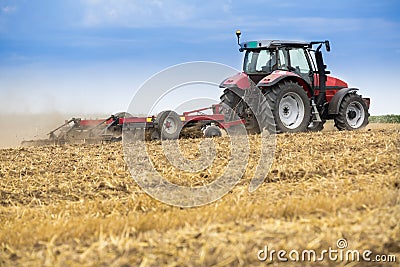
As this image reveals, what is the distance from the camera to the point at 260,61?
13.2 meters

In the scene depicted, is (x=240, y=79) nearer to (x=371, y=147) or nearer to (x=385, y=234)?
(x=371, y=147)

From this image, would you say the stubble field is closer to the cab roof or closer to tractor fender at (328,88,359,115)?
the cab roof

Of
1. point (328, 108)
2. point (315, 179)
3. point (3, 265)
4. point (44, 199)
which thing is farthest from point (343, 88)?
point (3, 265)

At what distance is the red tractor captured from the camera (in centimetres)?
1264

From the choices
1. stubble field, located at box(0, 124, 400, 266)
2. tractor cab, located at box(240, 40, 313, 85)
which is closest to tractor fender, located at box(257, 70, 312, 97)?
tractor cab, located at box(240, 40, 313, 85)

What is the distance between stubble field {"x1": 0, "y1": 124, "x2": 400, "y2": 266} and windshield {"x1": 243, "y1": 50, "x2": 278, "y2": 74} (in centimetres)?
375

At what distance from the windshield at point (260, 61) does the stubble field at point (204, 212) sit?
12.3 ft

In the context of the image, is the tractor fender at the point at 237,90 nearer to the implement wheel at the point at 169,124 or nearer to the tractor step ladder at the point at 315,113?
the implement wheel at the point at 169,124

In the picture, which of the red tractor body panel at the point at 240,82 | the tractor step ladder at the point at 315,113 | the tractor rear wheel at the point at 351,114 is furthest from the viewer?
the tractor rear wheel at the point at 351,114

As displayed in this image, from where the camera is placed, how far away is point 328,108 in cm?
1427

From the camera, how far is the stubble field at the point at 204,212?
3967 millimetres

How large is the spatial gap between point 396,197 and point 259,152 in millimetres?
4016

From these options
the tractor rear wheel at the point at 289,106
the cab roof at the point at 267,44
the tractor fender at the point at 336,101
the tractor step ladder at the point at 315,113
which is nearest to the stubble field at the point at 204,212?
the tractor rear wheel at the point at 289,106

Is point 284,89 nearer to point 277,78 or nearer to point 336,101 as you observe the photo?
point 277,78
